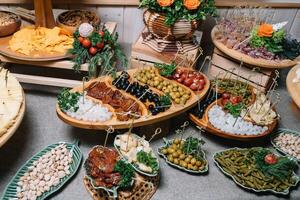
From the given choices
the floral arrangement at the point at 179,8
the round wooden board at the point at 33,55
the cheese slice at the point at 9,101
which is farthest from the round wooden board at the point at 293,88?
the cheese slice at the point at 9,101

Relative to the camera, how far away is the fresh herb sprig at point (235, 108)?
2.05 meters

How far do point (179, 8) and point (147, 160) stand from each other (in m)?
1.00

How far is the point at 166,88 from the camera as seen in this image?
6.88 ft

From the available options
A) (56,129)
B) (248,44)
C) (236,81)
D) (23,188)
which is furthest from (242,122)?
(23,188)

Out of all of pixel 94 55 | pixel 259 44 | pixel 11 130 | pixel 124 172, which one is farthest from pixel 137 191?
pixel 259 44

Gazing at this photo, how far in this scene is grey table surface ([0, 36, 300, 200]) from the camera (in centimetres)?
183

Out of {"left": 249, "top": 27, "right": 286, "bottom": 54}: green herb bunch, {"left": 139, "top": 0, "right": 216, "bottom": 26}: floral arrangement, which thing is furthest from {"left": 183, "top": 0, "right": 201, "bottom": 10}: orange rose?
{"left": 249, "top": 27, "right": 286, "bottom": 54}: green herb bunch

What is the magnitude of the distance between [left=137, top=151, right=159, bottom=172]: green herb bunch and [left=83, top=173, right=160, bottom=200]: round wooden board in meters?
0.06

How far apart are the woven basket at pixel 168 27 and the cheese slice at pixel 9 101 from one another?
947 millimetres

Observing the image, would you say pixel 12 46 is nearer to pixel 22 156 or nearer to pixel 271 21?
pixel 22 156

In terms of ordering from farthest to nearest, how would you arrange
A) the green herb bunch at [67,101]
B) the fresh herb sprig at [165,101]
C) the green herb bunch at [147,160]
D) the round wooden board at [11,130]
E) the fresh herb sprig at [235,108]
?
the fresh herb sprig at [235,108], the fresh herb sprig at [165,101], the green herb bunch at [67,101], the green herb bunch at [147,160], the round wooden board at [11,130]

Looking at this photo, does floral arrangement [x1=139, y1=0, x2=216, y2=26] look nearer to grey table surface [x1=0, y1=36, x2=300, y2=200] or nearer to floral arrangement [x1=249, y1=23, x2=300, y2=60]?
floral arrangement [x1=249, y1=23, x2=300, y2=60]

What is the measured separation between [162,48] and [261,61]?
2.12ft

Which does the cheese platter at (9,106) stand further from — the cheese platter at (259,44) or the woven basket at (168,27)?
the cheese platter at (259,44)
